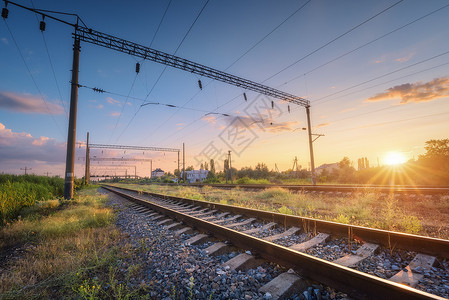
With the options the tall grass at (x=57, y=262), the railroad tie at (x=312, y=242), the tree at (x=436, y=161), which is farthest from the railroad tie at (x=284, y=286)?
the tree at (x=436, y=161)

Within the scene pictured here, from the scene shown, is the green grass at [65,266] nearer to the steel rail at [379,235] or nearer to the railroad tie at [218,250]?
the railroad tie at [218,250]

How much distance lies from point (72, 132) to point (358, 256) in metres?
13.0

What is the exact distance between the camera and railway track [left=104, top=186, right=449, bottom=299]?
2.04m

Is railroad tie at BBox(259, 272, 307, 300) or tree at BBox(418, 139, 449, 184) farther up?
tree at BBox(418, 139, 449, 184)

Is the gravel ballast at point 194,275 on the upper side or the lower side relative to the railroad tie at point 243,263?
lower

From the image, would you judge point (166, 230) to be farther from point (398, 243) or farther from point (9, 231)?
point (398, 243)

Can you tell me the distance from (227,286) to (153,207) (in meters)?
6.59

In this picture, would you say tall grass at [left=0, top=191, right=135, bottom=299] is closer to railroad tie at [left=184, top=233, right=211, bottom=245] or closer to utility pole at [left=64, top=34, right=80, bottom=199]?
railroad tie at [left=184, top=233, right=211, bottom=245]

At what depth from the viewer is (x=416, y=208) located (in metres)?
7.17

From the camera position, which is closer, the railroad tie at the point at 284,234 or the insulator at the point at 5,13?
the railroad tie at the point at 284,234

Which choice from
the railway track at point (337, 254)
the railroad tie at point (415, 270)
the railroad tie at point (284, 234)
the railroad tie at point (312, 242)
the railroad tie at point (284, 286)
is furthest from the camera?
the railroad tie at point (284, 234)

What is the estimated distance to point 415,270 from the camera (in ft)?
8.62

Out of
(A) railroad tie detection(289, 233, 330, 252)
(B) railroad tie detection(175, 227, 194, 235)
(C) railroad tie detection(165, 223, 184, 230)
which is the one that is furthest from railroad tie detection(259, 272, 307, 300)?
(C) railroad tie detection(165, 223, 184, 230)

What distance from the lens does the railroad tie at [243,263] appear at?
9.37 feet
